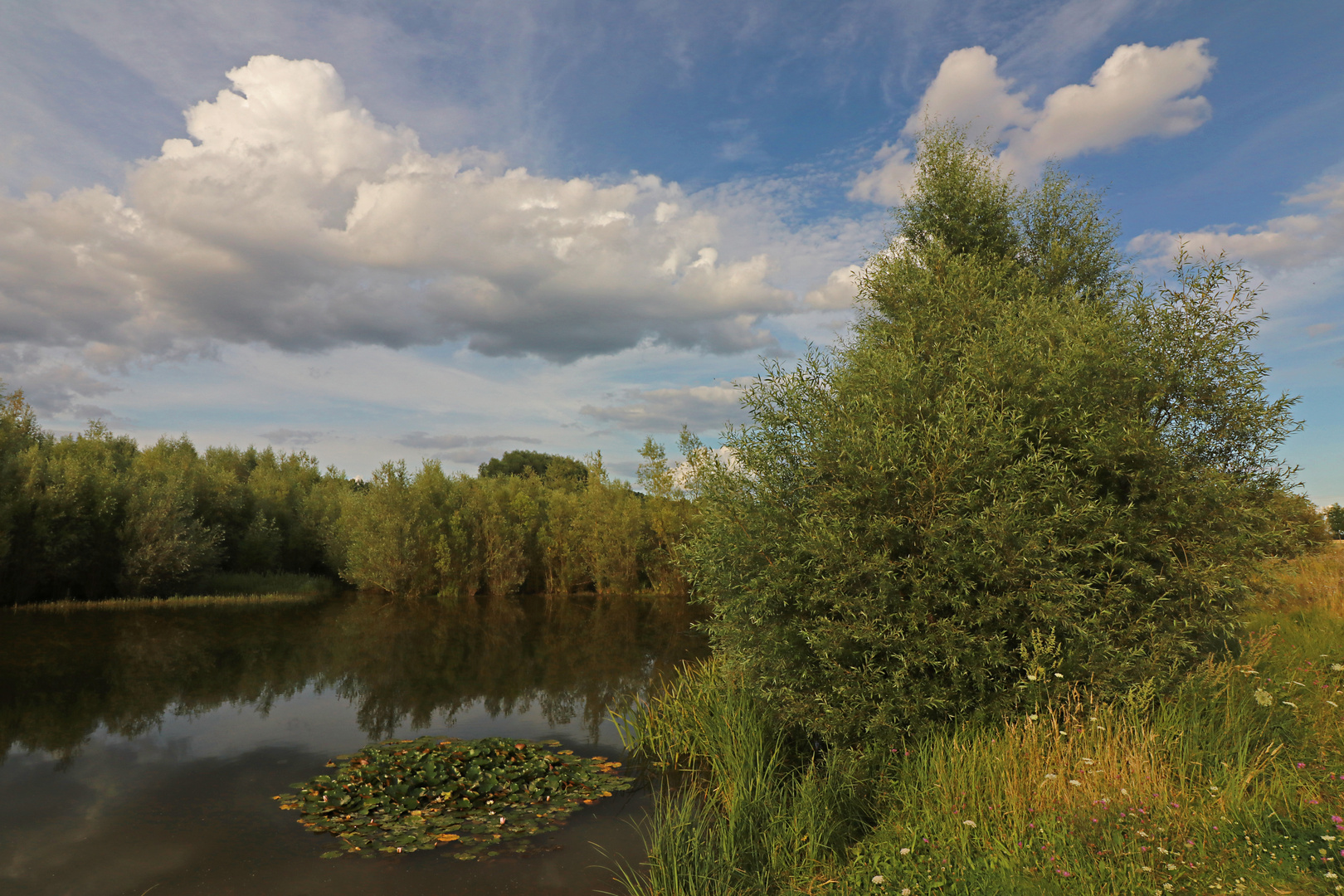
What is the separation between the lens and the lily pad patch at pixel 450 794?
25.6 ft

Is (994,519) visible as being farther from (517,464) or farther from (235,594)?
(517,464)

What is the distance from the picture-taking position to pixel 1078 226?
17.5 m

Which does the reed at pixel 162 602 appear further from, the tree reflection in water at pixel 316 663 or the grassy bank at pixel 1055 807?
the grassy bank at pixel 1055 807

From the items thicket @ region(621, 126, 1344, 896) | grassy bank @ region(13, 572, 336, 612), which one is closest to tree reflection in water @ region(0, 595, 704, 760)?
grassy bank @ region(13, 572, 336, 612)

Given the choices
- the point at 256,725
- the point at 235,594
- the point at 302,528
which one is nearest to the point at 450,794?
the point at 256,725

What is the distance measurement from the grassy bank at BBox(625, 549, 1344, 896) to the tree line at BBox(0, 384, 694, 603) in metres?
20.5

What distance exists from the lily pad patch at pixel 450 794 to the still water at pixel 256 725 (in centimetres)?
28

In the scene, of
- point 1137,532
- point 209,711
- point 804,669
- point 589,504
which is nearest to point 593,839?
point 804,669

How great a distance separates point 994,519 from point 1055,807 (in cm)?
264

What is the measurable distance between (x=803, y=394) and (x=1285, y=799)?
230 inches

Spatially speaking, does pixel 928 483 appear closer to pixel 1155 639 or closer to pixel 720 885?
pixel 1155 639

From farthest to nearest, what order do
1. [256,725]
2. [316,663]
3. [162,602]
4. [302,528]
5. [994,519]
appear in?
[302,528] → [162,602] → [316,663] → [256,725] → [994,519]

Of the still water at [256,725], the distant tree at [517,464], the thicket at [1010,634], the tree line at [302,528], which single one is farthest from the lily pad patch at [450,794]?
the distant tree at [517,464]

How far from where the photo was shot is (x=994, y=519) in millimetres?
7336
